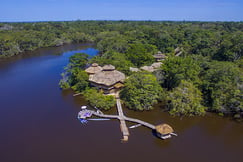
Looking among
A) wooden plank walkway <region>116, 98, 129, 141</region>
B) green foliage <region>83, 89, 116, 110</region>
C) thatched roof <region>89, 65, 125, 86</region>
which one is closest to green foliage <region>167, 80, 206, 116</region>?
wooden plank walkway <region>116, 98, 129, 141</region>

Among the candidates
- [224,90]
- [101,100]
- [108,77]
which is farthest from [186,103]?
[108,77]

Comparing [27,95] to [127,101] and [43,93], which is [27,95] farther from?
[127,101]

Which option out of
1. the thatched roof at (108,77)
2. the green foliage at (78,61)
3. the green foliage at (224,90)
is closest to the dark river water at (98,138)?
the green foliage at (224,90)

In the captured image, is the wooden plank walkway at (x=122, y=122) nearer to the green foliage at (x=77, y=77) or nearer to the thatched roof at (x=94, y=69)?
the green foliage at (x=77, y=77)

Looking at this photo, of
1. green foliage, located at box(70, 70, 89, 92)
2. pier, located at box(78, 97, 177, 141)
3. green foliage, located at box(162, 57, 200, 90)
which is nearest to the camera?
pier, located at box(78, 97, 177, 141)

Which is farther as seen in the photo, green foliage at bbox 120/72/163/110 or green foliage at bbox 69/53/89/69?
green foliage at bbox 69/53/89/69

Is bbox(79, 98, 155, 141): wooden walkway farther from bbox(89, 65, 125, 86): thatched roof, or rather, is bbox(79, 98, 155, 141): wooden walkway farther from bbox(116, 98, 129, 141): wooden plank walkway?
bbox(89, 65, 125, 86): thatched roof
